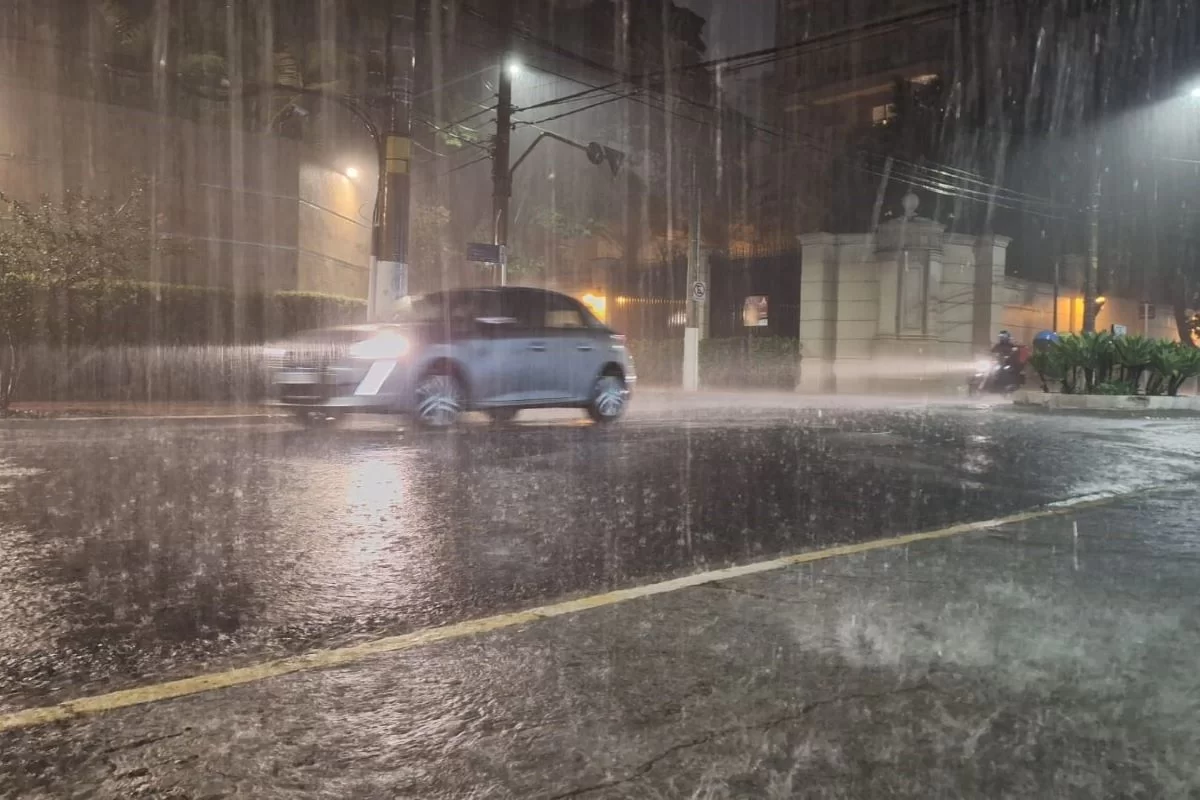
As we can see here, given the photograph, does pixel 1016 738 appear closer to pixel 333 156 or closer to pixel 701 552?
pixel 701 552

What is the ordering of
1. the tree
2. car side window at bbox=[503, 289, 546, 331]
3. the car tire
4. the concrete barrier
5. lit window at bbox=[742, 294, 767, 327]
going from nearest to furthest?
the car tire → car side window at bbox=[503, 289, 546, 331] → the tree → the concrete barrier → lit window at bbox=[742, 294, 767, 327]

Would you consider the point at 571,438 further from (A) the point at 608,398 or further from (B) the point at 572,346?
(A) the point at 608,398

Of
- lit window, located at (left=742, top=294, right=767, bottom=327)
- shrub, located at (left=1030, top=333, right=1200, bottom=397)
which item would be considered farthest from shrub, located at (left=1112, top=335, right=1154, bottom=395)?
lit window, located at (left=742, top=294, right=767, bottom=327)

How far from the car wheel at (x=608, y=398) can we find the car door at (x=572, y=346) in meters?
0.16

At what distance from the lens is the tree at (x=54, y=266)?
13367 millimetres

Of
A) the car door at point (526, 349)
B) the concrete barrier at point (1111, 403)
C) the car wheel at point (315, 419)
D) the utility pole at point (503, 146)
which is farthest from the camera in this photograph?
the utility pole at point (503, 146)

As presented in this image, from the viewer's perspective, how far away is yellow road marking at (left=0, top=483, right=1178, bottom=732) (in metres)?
2.79

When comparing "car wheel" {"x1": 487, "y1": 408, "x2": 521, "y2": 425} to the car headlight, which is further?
"car wheel" {"x1": 487, "y1": 408, "x2": 521, "y2": 425}

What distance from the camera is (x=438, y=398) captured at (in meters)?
9.91

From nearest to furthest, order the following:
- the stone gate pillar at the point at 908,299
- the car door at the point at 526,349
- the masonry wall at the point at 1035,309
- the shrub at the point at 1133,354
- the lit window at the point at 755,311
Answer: the car door at the point at 526,349 → the shrub at the point at 1133,354 → the stone gate pillar at the point at 908,299 → the masonry wall at the point at 1035,309 → the lit window at the point at 755,311

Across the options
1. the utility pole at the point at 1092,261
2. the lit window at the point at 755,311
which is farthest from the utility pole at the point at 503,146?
the utility pole at the point at 1092,261

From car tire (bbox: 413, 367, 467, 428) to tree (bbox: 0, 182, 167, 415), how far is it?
23.4ft

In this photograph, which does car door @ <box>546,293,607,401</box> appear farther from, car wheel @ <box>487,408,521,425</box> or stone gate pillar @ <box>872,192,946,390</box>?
stone gate pillar @ <box>872,192,946,390</box>

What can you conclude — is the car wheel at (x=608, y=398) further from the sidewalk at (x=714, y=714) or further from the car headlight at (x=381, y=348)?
the sidewalk at (x=714, y=714)
